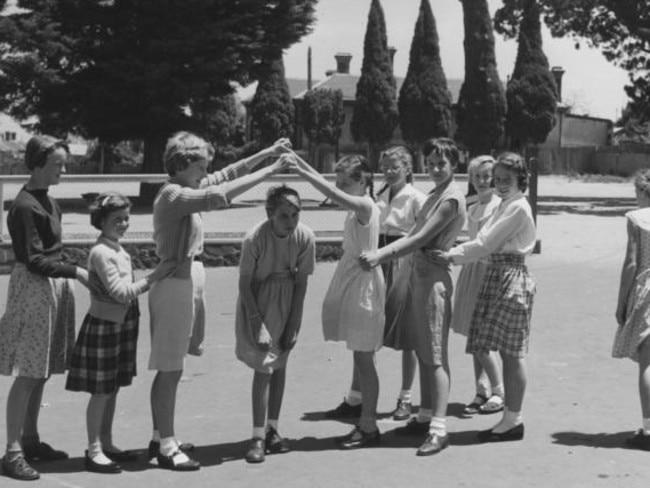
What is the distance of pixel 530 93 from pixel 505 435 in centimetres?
6095

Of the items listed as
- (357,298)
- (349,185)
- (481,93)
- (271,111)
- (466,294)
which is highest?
(481,93)

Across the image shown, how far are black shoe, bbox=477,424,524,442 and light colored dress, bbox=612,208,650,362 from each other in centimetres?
79

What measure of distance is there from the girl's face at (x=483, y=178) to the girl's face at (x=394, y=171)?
632 millimetres

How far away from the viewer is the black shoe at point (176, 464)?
5.97m

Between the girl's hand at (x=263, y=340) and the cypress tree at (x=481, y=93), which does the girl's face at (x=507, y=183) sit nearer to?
the girl's hand at (x=263, y=340)

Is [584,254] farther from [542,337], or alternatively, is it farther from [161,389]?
[161,389]

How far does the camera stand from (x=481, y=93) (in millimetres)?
63156

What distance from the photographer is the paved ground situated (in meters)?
5.89

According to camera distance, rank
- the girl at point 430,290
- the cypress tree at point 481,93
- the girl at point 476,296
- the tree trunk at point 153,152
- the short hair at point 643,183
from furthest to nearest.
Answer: the cypress tree at point 481,93
the tree trunk at point 153,152
the girl at point 476,296
the short hair at point 643,183
the girl at point 430,290

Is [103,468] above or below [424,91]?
below

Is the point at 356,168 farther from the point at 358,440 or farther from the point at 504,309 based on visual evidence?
the point at 358,440

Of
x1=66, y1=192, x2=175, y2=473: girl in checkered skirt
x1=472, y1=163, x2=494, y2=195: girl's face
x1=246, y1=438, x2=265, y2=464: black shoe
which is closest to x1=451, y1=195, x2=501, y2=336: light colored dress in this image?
x1=472, y1=163, x2=494, y2=195: girl's face

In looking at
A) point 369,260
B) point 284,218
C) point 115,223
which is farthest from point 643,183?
point 115,223

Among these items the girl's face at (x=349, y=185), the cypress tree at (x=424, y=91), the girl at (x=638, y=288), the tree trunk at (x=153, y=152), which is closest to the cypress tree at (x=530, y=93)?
the cypress tree at (x=424, y=91)
